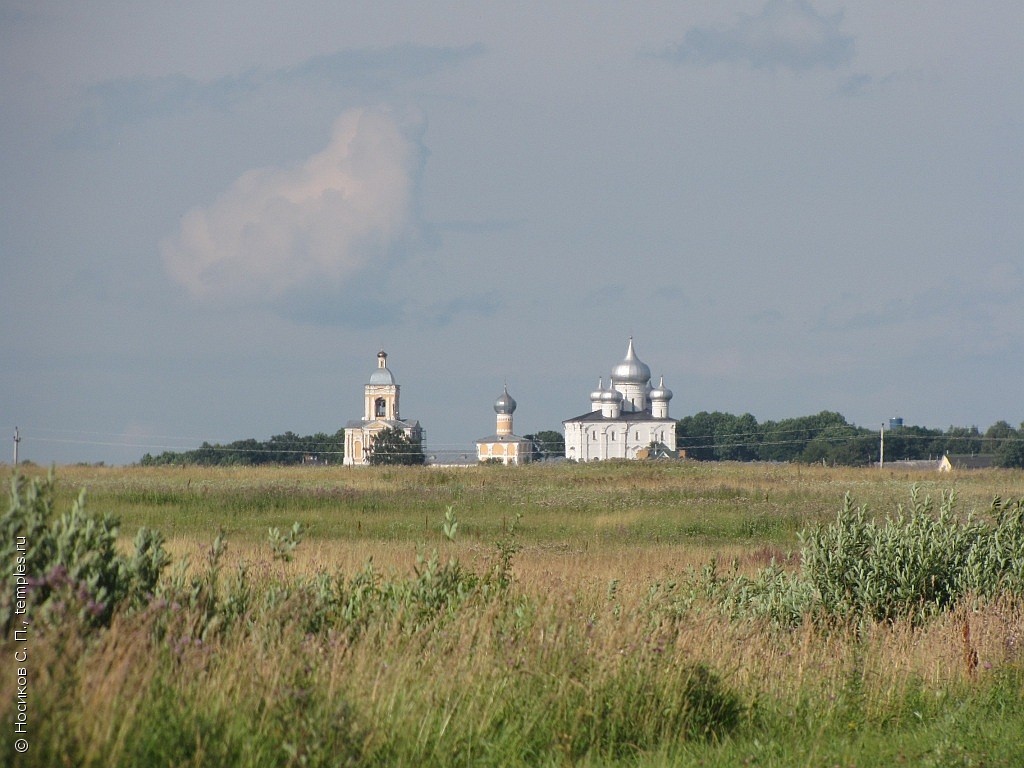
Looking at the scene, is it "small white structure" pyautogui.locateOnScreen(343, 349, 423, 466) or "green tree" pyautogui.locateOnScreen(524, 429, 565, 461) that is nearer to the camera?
"small white structure" pyautogui.locateOnScreen(343, 349, 423, 466)

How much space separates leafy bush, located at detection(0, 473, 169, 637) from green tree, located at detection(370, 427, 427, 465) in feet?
347

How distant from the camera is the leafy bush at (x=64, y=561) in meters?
6.54

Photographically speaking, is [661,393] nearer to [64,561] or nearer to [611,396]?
[611,396]

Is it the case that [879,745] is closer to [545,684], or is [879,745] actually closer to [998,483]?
[545,684]

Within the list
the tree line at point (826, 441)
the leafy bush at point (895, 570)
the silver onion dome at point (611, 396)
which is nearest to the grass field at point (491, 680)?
the leafy bush at point (895, 570)

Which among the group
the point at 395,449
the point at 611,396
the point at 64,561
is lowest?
the point at 64,561

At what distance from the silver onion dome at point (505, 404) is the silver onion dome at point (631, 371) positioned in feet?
43.6

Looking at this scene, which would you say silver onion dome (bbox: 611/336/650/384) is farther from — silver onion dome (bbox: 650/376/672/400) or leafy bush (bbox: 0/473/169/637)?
leafy bush (bbox: 0/473/169/637)

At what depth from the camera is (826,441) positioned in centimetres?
15288

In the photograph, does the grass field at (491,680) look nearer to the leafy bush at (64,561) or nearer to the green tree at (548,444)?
the leafy bush at (64,561)

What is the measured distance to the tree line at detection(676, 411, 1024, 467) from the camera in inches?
5694

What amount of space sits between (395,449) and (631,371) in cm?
4673

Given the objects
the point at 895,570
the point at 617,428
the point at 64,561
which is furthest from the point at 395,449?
the point at 64,561

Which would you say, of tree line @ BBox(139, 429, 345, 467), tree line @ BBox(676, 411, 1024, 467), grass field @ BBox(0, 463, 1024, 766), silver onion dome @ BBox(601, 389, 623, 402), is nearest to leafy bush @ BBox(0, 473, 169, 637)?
grass field @ BBox(0, 463, 1024, 766)
